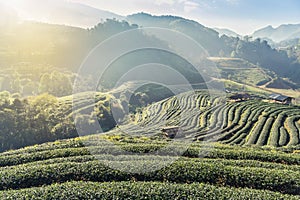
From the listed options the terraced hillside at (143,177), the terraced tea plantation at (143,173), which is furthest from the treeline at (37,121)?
the terraced hillside at (143,177)

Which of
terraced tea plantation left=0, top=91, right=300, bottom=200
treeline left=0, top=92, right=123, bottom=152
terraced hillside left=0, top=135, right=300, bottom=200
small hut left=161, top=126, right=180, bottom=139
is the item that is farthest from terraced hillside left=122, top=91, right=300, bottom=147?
terraced hillside left=0, top=135, right=300, bottom=200

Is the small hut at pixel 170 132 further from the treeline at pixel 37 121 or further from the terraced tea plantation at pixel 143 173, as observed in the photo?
the treeline at pixel 37 121

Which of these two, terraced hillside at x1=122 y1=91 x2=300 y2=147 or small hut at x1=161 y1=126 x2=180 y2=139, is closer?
small hut at x1=161 y1=126 x2=180 y2=139

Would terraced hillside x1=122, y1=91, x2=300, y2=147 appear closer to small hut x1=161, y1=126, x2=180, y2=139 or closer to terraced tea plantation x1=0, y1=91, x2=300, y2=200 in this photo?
small hut x1=161, y1=126, x2=180, y2=139

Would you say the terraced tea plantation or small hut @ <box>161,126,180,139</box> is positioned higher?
the terraced tea plantation

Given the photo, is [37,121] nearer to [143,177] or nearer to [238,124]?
[238,124]

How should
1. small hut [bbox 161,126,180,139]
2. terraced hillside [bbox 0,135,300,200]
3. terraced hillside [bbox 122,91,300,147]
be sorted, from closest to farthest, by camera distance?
terraced hillside [bbox 0,135,300,200], small hut [bbox 161,126,180,139], terraced hillside [bbox 122,91,300,147]
